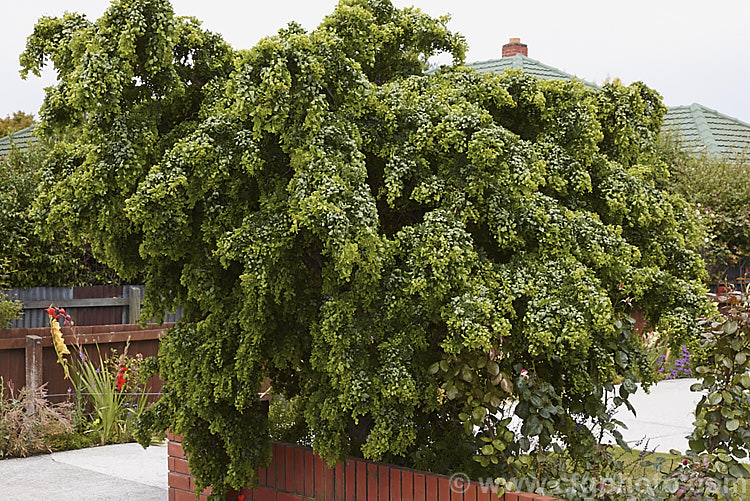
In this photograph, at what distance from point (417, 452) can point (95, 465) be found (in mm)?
4054

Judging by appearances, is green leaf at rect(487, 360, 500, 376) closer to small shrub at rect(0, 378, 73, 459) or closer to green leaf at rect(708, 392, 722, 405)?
green leaf at rect(708, 392, 722, 405)

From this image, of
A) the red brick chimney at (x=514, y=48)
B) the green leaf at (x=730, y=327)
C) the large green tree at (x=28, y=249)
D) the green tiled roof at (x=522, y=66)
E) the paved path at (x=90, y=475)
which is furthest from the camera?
the red brick chimney at (x=514, y=48)

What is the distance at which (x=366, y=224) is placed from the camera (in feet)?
13.7

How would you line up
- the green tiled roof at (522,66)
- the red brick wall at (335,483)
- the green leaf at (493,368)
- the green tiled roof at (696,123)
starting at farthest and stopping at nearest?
the green tiled roof at (696,123), the green tiled roof at (522,66), the red brick wall at (335,483), the green leaf at (493,368)

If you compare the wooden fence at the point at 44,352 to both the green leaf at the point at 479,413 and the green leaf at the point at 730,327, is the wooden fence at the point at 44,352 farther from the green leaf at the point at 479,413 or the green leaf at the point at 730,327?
the green leaf at the point at 730,327

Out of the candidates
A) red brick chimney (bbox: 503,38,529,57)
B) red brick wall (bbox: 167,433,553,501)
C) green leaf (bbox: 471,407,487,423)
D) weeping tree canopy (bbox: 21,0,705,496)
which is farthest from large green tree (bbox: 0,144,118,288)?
red brick chimney (bbox: 503,38,529,57)

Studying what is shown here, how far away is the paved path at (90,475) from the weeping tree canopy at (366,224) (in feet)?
6.26

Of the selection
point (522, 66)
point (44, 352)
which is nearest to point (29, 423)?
point (44, 352)

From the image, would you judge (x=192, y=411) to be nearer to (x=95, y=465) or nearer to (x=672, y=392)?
(x=95, y=465)

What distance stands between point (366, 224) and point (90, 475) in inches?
177

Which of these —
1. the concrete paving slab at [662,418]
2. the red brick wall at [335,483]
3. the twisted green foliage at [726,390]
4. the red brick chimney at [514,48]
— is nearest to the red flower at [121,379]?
the red brick wall at [335,483]

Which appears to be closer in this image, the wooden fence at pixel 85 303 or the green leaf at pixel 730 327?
the green leaf at pixel 730 327

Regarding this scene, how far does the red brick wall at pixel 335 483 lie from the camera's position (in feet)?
14.8

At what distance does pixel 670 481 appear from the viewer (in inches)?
170
